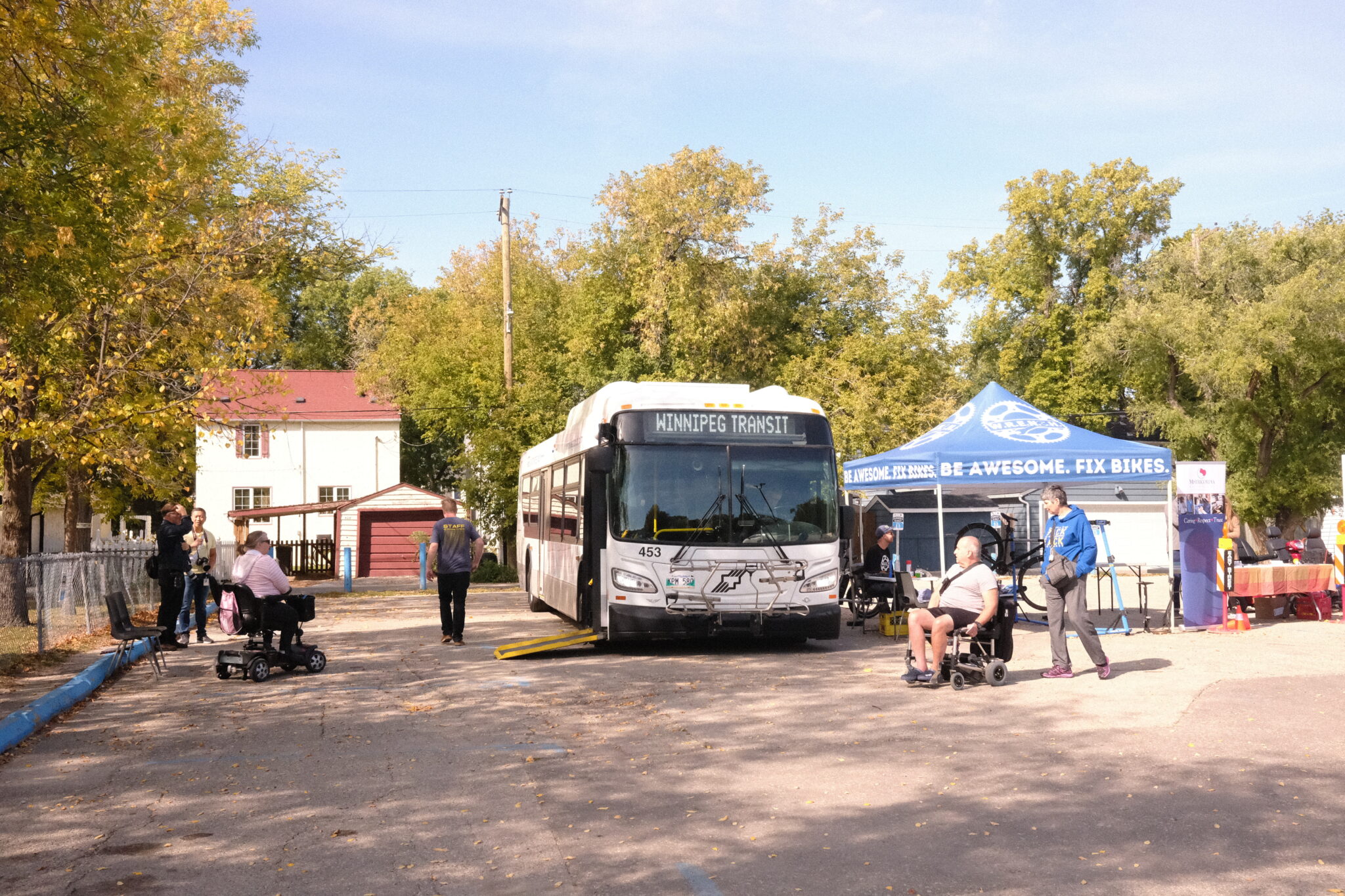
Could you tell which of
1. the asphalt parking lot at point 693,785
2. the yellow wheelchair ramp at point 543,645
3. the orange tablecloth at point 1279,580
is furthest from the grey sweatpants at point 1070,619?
the orange tablecloth at point 1279,580

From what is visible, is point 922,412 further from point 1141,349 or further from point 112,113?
point 112,113

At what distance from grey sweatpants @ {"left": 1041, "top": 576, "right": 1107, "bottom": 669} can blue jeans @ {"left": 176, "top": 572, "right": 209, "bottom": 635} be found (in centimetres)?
1133

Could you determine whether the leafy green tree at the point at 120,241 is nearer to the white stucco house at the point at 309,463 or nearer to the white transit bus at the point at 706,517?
the white transit bus at the point at 706,517

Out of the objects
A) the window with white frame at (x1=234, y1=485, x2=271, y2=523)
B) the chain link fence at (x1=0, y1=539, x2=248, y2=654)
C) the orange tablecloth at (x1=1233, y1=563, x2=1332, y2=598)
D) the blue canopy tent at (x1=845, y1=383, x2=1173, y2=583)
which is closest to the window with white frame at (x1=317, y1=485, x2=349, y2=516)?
the window with white frame at (x1=234, y1=485, x2=271, y2=523)

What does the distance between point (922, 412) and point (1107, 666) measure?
31.9 meters

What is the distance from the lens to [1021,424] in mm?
17703

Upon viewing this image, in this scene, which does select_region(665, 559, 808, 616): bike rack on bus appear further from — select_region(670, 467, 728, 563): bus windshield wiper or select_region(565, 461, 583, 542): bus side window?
select_region(565, 461, 583, 542): bus side window

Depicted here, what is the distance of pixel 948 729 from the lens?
9328 millimetres

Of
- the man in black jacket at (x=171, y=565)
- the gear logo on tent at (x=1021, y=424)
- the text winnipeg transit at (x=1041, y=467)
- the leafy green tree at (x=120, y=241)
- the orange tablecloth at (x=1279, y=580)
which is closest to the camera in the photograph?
the leafy green tree at (x=120, y=241)

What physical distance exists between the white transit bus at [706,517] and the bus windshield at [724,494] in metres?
0.01

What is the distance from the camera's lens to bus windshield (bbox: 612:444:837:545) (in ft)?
48.5

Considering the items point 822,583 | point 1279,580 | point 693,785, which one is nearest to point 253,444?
point 822,583

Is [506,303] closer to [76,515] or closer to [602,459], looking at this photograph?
[76,515]

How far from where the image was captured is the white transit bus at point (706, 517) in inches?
576
